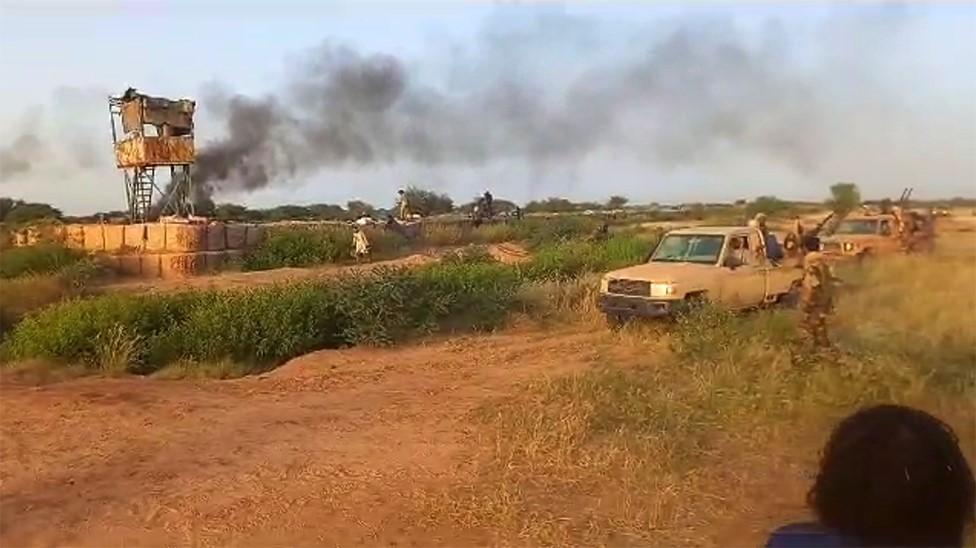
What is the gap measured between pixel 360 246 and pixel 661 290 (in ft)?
34.0

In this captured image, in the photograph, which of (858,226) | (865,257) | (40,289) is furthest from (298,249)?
(858,226)

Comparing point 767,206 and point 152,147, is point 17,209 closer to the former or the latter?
point 152,147

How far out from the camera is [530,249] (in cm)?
1461

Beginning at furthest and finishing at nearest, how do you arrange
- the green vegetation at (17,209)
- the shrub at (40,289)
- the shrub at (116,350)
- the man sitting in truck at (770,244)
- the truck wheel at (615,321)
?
the green vegetation at (17,209), the shrub at (40,289), the shrub at (116,350), the truck wheel at (615,321), the man sitting in truck at (770,244)

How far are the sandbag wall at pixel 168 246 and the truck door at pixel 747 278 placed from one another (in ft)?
36.8

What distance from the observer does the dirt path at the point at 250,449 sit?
17.2 feet

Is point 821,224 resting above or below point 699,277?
above

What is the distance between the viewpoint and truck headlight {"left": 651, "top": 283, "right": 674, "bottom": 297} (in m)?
9.41

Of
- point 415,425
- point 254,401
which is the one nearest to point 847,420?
point 415,425

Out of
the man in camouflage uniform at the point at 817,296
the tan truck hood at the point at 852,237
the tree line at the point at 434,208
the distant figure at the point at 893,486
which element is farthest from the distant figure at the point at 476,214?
the distant figure at the point at 893,486

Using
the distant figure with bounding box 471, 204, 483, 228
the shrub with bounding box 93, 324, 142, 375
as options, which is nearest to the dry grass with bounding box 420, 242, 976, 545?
the shrub with bounding box 93, 324, 142, 375

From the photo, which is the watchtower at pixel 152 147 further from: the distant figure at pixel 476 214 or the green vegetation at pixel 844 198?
the green vegetation at pixel 844 198

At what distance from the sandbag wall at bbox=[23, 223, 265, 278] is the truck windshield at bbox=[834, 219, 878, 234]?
13255mm

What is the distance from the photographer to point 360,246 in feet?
62.4
